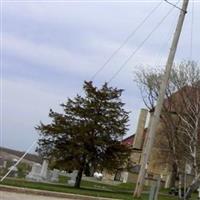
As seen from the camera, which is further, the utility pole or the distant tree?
the distant tree

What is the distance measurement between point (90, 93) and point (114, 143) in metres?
3.22

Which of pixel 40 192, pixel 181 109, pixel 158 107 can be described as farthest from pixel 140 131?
pixel 40 192

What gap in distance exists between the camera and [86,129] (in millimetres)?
33812

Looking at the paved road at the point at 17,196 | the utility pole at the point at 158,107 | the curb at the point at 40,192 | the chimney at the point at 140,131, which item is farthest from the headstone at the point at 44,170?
the chimney at the point at 140,131

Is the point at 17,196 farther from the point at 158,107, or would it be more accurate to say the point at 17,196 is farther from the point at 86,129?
the point at 86,129

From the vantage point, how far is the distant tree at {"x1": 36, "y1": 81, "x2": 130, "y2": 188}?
34.0m

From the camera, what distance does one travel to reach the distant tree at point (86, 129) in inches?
1337

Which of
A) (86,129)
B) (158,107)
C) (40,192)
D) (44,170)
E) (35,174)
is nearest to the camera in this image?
(40,192)

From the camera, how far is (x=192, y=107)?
39.9 m

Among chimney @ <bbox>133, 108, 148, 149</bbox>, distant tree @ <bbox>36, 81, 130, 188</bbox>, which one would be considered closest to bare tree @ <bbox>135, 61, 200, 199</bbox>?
distant tree @ <bbox>36, 81, 130, 188</bbox>

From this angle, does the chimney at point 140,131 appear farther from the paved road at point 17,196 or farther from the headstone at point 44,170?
the paved road at point 17,196

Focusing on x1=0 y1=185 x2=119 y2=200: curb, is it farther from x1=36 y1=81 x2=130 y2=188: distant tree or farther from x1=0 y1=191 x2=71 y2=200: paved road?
x1=36 y1=81 x2=130 y2=188: distant tree

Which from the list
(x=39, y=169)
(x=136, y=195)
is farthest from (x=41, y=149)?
(x=136, y=195)

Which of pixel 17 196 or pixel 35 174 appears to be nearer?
pixel 17 196
